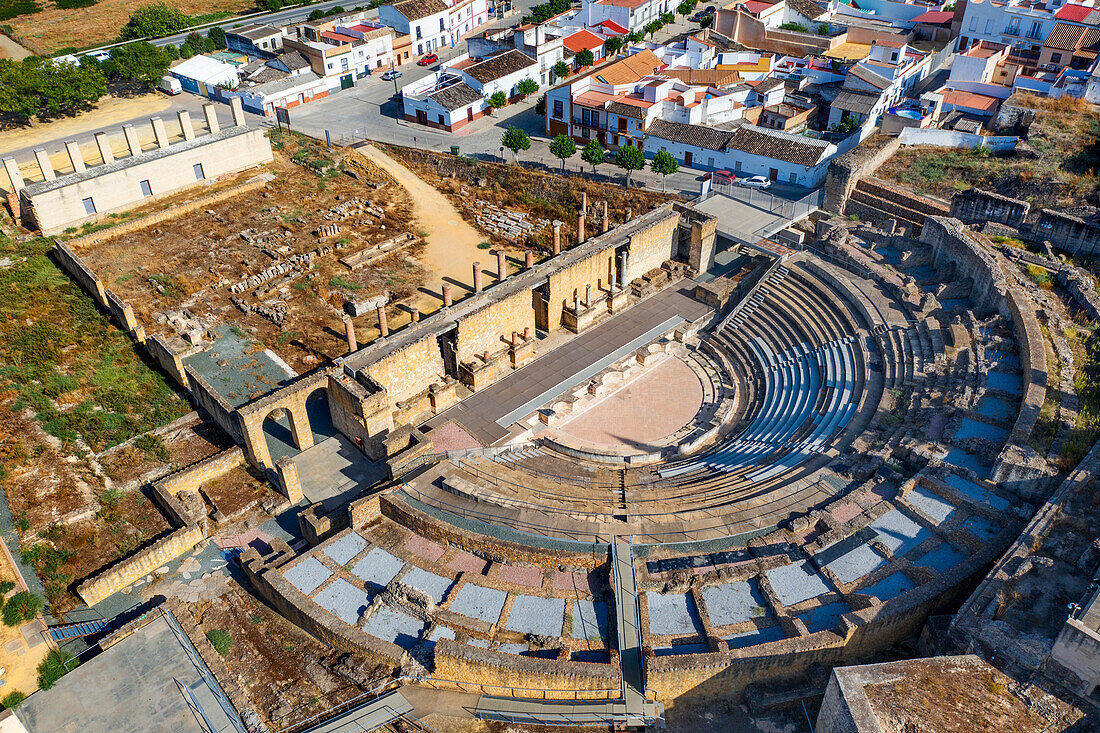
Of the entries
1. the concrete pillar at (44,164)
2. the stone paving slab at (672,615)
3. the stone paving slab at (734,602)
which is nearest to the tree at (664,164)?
the stone paving slab at (734,602)

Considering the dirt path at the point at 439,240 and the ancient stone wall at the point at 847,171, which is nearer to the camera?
the ancient stone wall at the point at 847,171

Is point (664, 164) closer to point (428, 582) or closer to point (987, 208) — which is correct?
point (987, 208)

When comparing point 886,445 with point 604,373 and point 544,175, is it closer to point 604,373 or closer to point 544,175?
point 604,373

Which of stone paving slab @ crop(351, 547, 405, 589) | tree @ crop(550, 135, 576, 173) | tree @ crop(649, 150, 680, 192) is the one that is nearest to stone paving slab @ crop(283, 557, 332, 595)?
stone paving slab @ crop(351, 547, 405, 589)

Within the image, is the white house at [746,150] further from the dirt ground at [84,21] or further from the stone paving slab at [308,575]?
the dirt ground at [84,21]

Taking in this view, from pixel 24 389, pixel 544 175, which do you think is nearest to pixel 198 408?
pixel 24 389

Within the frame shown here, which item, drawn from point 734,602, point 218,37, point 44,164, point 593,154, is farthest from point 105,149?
point 734,602
